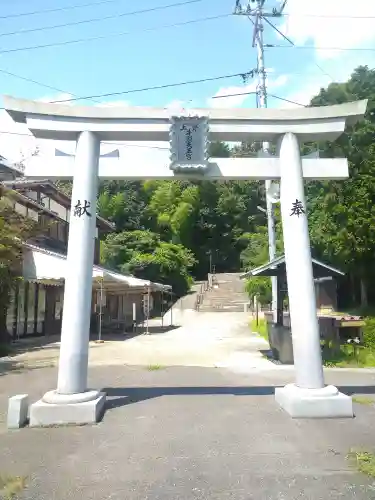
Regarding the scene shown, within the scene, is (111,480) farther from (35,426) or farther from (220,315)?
(220,315)

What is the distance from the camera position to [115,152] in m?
7.13

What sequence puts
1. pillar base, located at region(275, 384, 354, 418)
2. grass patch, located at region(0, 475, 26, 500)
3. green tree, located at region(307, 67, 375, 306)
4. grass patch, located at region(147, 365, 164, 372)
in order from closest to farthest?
grass patch, located at region(0, 475, 26, 500) → pillar base, located at region(275, 384, 354, 418) → grass patch, located at region(147, 365, 164, 372) → green tree, located at region(307, 67, 375, 306)

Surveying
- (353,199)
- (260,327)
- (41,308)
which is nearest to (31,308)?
(41,308)

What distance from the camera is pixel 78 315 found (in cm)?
641

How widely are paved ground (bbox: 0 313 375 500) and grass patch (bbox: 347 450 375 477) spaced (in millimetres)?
92

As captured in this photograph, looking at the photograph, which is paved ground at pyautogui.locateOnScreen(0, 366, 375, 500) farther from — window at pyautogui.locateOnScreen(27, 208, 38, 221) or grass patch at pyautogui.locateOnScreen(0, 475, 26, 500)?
window at pyautogui.locateOnScreen(27, 208, 38, 221)

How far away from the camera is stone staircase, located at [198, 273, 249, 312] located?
32312mm

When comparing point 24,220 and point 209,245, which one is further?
point 209,245

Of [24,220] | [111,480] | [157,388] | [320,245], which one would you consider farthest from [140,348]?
[320,245]

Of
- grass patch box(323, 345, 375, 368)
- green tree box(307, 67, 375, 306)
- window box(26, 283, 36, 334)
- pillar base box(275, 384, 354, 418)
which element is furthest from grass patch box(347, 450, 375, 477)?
green tree box(307, 67, 375, 306)

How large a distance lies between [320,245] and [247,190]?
27.7 meters

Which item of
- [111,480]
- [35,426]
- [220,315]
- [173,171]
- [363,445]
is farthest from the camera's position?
[220,315]

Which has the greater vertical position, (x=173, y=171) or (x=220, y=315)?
(x=173, y=171)

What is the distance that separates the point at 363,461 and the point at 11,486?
141 inches
